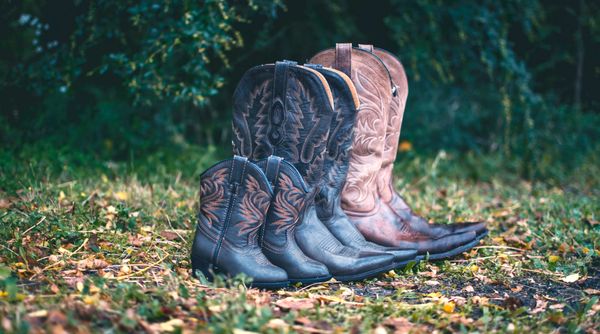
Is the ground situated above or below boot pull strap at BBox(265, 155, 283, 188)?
below

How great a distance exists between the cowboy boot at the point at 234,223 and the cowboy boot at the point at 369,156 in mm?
655

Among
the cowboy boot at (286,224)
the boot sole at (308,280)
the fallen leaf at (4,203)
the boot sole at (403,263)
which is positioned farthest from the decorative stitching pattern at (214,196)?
the fallen leaf at (4,203)

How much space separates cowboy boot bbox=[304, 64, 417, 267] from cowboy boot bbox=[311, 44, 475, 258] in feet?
0.46

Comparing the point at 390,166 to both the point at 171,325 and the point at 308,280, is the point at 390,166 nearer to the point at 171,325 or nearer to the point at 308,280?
the point at 308,280

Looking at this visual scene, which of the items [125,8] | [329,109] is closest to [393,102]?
[329,109]

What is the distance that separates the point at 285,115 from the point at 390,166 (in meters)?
0.99

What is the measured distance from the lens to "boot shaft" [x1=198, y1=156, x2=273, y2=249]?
2.20 metres

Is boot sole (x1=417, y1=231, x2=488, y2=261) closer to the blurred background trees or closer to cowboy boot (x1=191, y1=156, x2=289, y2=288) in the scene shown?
cowboy boot (x1=191, y1=156, x2=289, y2=288)

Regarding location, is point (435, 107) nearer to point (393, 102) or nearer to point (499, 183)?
point (499, 183)

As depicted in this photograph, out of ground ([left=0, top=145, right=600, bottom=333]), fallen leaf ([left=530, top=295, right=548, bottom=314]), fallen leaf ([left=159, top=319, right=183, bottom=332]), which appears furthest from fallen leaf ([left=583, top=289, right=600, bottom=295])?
fallen leaf ([left=159, top=319, right=183, bottom=332])

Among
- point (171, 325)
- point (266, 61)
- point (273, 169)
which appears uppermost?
point (266, 61)

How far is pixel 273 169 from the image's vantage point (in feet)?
7.43

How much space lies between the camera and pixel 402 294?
7.39 feet

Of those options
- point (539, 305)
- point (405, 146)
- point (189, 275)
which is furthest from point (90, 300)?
point (405, 146)
